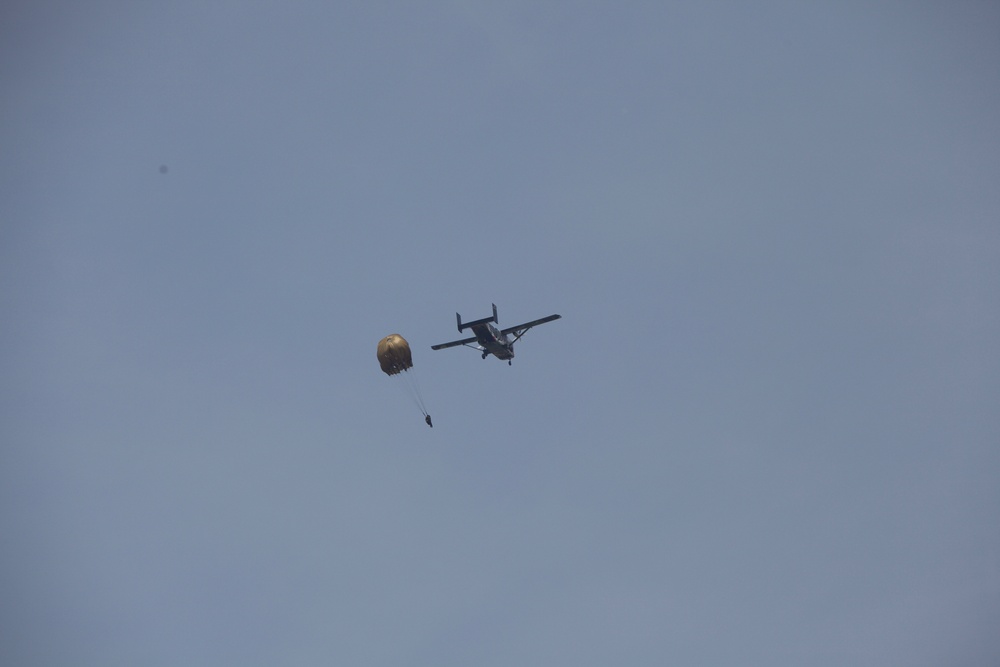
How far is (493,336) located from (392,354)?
1023cm

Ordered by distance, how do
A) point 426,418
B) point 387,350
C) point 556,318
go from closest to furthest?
point 387,350 → point 426,418 → point 556,318

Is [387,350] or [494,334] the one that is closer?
[387,350]

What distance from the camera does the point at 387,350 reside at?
63188mm

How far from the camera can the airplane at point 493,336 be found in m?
69.1

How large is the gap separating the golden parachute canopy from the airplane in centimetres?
717

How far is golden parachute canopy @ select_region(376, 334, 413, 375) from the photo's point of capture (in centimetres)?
6322

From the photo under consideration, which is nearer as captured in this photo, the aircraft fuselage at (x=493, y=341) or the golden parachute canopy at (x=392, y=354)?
the golden parachute canopy at (x=392, y=354)

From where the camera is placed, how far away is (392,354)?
207 feet

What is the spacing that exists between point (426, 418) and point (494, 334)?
897 cm

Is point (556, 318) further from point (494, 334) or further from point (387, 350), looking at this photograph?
point (387, 350)

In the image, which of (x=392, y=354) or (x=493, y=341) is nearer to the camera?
(x=392, y=354)

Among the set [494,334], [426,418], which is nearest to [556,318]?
[494,334]

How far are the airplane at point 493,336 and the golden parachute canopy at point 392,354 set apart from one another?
7174 millimetres

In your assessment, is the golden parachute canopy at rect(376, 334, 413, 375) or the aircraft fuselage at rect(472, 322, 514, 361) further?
the aircraft fuselage at rect(472, 322, 514, 361)
